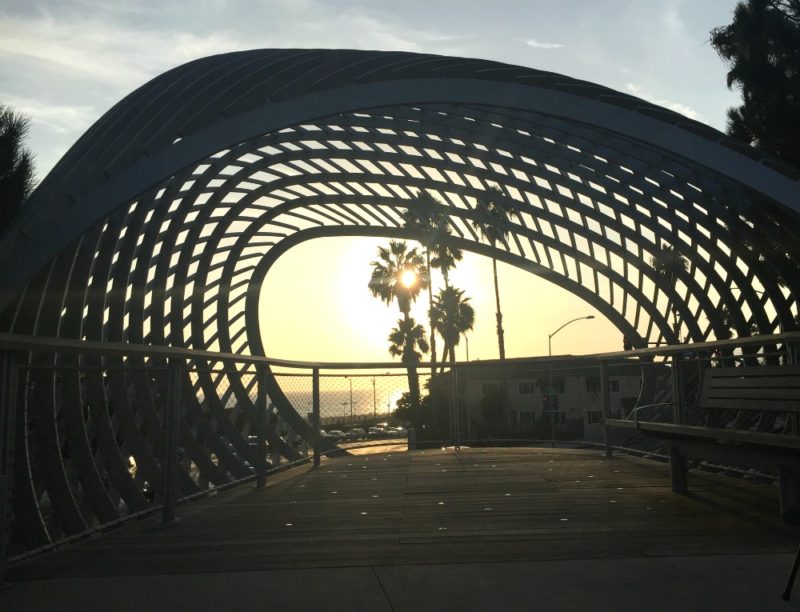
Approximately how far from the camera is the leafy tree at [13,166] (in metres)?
10.1

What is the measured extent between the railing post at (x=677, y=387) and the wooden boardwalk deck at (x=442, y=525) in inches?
32.9

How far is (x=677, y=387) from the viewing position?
28.3ft

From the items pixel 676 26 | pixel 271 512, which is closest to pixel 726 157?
pixel 676 26

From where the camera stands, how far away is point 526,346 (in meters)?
56.1

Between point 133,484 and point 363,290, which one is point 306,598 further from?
point 363,290

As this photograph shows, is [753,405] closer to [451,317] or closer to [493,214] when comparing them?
[493,214]

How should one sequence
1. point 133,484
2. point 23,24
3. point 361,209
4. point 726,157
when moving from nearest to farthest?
point 133,484 → point 23,24 → point 726,157 → point 361,209

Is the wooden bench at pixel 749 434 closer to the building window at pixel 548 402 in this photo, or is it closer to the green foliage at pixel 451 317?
Result: the building window at pixel 548 402

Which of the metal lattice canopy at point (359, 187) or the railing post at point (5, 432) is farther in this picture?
the metal lattice canopy at point (359, 187)

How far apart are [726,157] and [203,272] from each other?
524 inches

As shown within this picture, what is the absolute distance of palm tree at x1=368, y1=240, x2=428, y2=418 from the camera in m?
48.2

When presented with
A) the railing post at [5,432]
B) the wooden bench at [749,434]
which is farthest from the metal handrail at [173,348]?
the wooden bench at [749,434]

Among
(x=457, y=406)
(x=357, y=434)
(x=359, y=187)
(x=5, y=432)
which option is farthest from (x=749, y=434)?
(x=359, y=187)

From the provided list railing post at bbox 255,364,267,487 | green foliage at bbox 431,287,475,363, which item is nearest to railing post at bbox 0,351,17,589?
railing post at bbox 255,364,267,487
